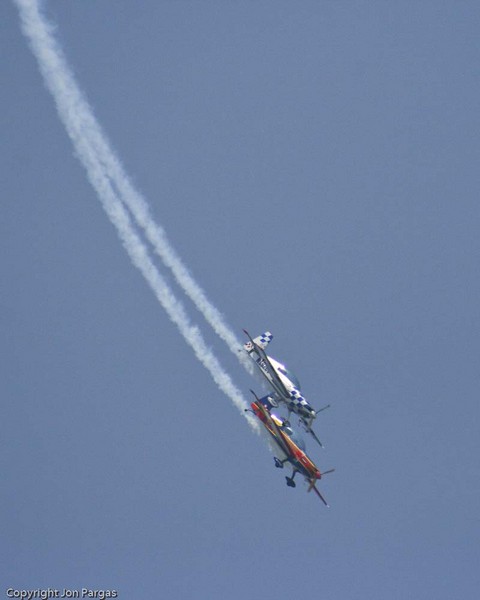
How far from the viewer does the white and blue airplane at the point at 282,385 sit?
314 feet

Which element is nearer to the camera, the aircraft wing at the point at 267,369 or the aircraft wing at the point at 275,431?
the aircraft wing at the point at 275,431

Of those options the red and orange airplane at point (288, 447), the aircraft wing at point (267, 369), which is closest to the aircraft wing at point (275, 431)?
the red and orange airplane at point (288, 447)

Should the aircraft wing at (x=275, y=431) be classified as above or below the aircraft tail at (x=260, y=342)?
below

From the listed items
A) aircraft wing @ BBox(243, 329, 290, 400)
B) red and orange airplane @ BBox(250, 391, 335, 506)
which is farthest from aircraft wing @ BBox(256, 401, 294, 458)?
aircraft wing @ BBox(243, 329, 290, 400)

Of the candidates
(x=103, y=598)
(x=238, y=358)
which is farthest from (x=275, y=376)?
(x=103, y=598)

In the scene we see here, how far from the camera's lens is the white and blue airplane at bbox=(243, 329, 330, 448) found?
314 feet

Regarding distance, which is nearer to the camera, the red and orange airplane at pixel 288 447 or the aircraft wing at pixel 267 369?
the red and orange airplane at pixel 288 447

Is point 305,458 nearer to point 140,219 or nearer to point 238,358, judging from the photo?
point 238,358

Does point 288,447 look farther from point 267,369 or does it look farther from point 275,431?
point 267,369

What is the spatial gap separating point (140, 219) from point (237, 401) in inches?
453

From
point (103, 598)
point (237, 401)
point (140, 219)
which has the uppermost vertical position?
point (140, 219)

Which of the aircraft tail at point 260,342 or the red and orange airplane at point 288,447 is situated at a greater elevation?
the aircraft tail at point 260,342

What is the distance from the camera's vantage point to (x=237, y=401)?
93188 millimetres

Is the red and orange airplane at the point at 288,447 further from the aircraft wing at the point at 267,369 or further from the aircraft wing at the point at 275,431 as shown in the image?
the aircraft wing at the point at 267,369
